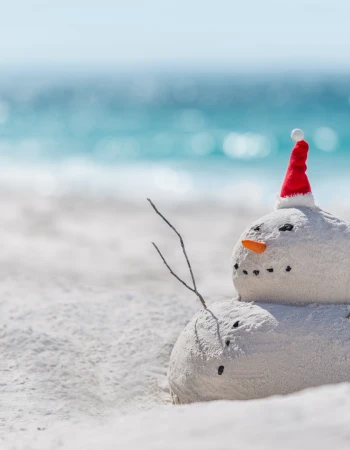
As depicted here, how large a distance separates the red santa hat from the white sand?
118cm

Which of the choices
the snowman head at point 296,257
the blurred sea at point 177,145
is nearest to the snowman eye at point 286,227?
the snowman head at point 296,257

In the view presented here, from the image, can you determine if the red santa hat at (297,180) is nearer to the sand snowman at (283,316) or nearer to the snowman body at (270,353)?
the sand snowman at (283,316)

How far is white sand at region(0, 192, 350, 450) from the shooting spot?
6.95ft

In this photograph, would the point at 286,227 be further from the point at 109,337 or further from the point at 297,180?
the point at 109,337

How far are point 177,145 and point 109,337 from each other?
16.9m

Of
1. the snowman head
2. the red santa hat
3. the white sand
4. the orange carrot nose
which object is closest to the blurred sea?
the white sand

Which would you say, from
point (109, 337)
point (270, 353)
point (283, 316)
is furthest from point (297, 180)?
point (109, 337)

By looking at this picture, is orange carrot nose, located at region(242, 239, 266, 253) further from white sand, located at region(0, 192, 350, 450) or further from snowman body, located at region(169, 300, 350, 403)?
white sand, located at region(0, 192, 350, 450)

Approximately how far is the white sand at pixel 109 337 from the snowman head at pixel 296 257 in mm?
801

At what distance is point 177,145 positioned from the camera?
21000mm

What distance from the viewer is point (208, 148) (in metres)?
20.1

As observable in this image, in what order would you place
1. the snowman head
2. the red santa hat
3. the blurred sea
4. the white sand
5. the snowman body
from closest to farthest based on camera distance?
the white sand, the snowman body, the snowman head, the red santa hat, the blurred sea

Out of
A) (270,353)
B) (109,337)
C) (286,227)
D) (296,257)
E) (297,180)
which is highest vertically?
(297,180)

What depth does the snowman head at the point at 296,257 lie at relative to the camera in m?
3.05
